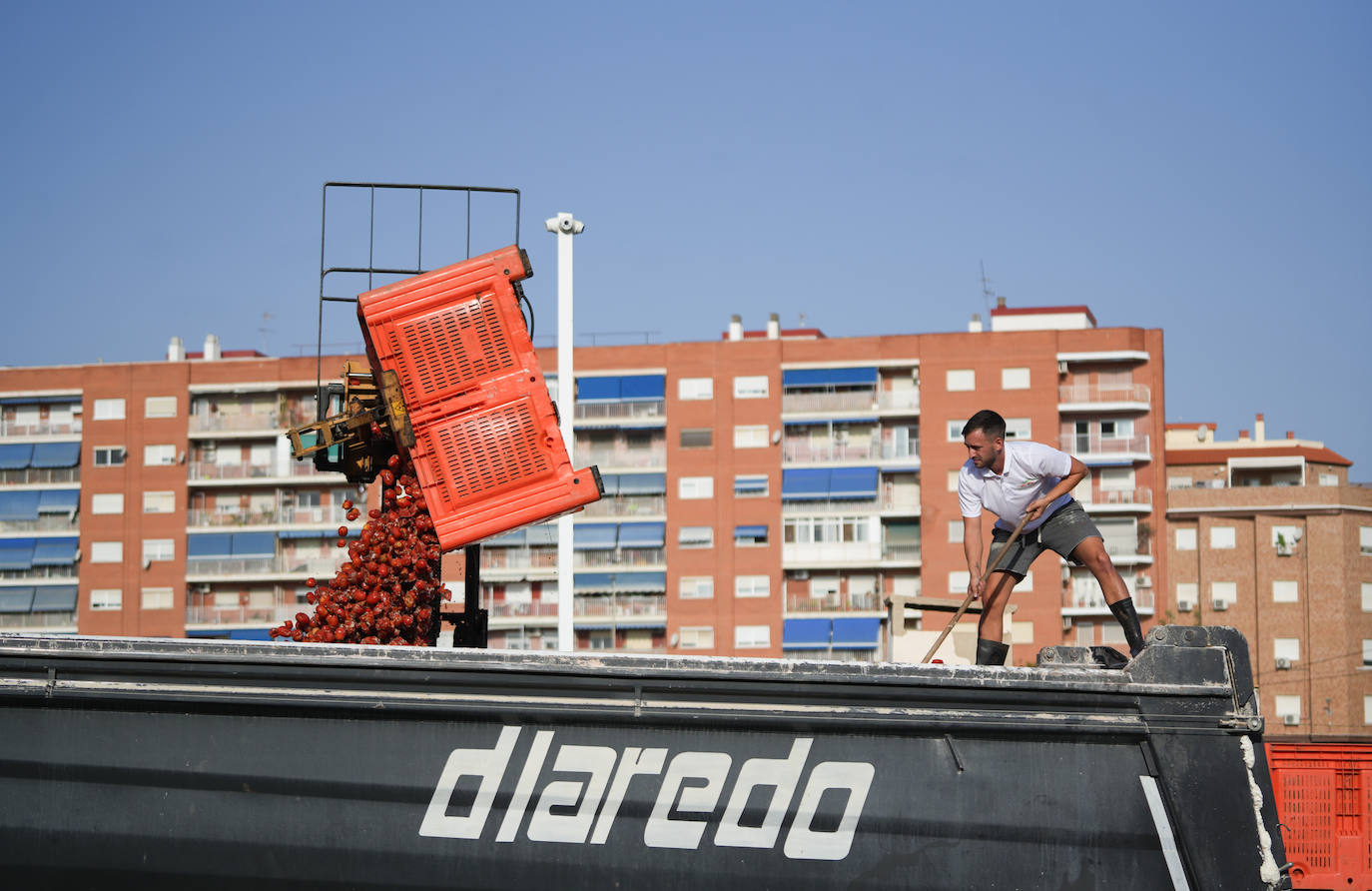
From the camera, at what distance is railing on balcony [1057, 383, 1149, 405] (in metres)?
69.2

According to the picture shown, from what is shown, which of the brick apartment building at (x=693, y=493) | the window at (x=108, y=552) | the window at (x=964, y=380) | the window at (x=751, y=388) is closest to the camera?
the brick apartment building at (x=693, y=493)

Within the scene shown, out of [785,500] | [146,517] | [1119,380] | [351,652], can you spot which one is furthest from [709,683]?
[146,517]

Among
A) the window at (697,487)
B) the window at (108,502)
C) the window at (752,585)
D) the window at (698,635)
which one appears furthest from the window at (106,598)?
the window at (752,585)

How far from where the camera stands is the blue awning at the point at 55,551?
73500 mm

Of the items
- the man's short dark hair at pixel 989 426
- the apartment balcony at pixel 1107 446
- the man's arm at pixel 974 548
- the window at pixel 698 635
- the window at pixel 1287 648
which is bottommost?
the window at pixel 1287 648

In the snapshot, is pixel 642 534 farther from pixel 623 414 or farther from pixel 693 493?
pixel 623 414

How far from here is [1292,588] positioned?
7350 cm

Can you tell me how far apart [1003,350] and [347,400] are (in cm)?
6330

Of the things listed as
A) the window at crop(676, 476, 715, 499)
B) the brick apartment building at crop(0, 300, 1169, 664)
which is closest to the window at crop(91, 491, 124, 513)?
the brick apartment building at crop(0, 300, 1169, 664)

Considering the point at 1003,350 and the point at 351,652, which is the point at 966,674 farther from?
the point at 1003,350

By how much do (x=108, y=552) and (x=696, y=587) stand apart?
3366 centimetres

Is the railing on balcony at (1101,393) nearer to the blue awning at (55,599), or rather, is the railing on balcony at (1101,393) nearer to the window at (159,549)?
the window at (159,549)

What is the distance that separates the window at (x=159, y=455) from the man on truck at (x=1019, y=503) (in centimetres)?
7408

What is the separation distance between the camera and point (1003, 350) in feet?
224
